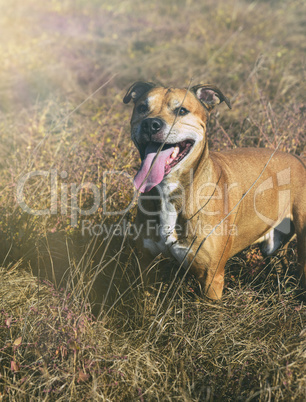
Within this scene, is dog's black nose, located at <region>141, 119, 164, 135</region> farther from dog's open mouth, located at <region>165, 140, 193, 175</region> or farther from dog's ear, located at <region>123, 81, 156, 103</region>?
dog's ear, located at <region>123, 81, 156, 103</region>

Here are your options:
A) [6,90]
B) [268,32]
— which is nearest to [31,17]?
[6,90]

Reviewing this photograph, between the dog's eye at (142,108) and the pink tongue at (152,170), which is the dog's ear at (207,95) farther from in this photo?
the pink tongue at (152,170)

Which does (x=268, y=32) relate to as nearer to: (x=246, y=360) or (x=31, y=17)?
(x=31, y=17)

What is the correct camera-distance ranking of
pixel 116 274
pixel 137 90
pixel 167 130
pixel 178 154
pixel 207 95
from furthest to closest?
pixel 116 274 < pixel 137 90 < pixel 207 95 < pixel 178 154 < pixel 167 130

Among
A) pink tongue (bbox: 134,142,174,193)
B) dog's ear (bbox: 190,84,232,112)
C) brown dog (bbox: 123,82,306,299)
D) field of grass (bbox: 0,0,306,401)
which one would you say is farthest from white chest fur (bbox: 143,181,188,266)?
dog's ear (bbox: 190,84,232,112)

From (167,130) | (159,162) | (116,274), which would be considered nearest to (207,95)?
(167,130)

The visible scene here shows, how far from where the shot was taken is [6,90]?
8.49 m

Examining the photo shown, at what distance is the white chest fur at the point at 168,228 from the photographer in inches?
131

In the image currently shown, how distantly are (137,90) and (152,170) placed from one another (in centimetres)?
100

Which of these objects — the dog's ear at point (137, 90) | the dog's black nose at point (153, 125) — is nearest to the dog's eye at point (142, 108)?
the dog's ear at point (137, 90)

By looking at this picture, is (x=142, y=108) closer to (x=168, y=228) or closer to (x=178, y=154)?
(x=178, y=154)

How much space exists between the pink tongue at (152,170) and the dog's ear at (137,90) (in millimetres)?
639

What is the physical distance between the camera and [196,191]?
133 inches

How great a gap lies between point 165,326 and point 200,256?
602 mm
